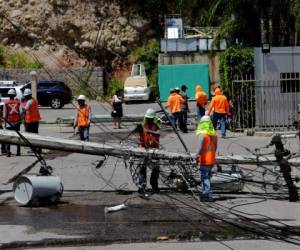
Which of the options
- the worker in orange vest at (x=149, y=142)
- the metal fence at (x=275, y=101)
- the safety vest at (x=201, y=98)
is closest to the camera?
the worker in orange vest at (x=149, y=142)

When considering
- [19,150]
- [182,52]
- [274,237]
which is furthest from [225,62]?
[182,52]

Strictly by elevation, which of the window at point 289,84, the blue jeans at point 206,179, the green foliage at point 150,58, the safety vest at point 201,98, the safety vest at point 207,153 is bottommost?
the blue jeans at point 206,179

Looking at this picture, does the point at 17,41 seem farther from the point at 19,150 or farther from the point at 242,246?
the point at 242,246

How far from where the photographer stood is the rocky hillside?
2168 inches

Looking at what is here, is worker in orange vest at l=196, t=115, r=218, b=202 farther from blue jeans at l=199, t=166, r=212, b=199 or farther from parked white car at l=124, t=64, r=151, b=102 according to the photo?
parked white car at l=124, t=64, r=151, b=102

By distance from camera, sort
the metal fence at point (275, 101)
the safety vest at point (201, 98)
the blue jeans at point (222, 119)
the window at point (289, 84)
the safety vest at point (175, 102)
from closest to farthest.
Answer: the blue jeans at point (222, 119), the metal fence at point (275, 101), the window at point (289, 84), the safety vest at point (175, 102), the safety vest at point (201, 98)

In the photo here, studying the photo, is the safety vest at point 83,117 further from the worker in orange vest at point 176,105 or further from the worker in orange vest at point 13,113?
the worker in orange vest at point 176,105

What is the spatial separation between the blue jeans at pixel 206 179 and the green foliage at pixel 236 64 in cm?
1321

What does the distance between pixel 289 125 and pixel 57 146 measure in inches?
513

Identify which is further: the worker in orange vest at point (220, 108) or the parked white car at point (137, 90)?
the parked white car at point (137, 90)

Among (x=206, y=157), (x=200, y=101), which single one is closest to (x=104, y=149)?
(x=206, y=157)

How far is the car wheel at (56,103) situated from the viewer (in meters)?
41.8

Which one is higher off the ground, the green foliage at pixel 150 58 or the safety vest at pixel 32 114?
the green foliage at pixel 150 58

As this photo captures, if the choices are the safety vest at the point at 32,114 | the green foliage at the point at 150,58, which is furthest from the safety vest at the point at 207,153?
the green foliage at the point at 150,58
